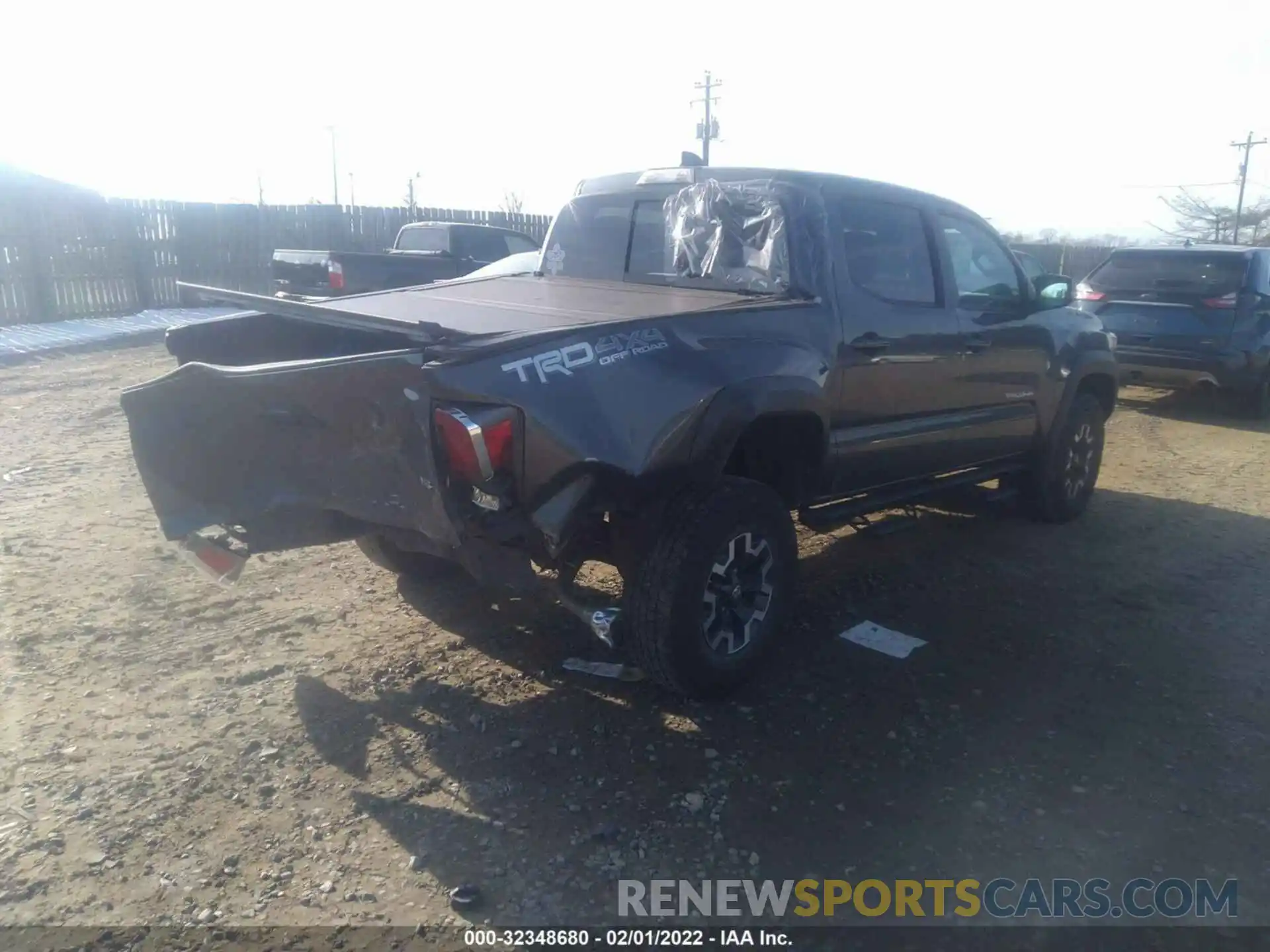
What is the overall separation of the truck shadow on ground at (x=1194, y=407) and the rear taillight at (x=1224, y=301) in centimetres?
119

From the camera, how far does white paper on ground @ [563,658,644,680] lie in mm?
4020

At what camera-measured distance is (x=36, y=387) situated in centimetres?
1016

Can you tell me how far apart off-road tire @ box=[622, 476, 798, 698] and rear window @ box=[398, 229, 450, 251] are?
35.8 feet

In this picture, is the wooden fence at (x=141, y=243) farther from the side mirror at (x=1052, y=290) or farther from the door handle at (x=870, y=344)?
the side mirror at (x=1052, y=290)

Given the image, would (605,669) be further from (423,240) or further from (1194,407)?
(423,240)

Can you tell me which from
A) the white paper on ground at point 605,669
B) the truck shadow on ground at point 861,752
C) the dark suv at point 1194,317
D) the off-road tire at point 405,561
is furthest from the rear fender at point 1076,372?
the off-road tire at point 405,561

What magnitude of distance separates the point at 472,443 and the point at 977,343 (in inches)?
127

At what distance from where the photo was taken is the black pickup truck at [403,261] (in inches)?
447

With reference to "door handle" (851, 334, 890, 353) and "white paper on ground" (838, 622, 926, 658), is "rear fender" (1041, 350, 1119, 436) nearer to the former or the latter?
"door handle" (851, 334, 890, 353)

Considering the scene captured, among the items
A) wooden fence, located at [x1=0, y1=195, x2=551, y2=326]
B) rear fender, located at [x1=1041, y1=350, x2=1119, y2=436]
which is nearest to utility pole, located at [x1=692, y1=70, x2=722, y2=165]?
wooden fence, located at [x1=0, y1=195, x2=551, y2=326]

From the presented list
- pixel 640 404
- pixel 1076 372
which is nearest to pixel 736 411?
pixel 640 404

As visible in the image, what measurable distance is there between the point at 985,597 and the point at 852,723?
1676 mm

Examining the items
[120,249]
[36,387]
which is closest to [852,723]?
[36,387]

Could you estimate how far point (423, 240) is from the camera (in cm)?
1460
